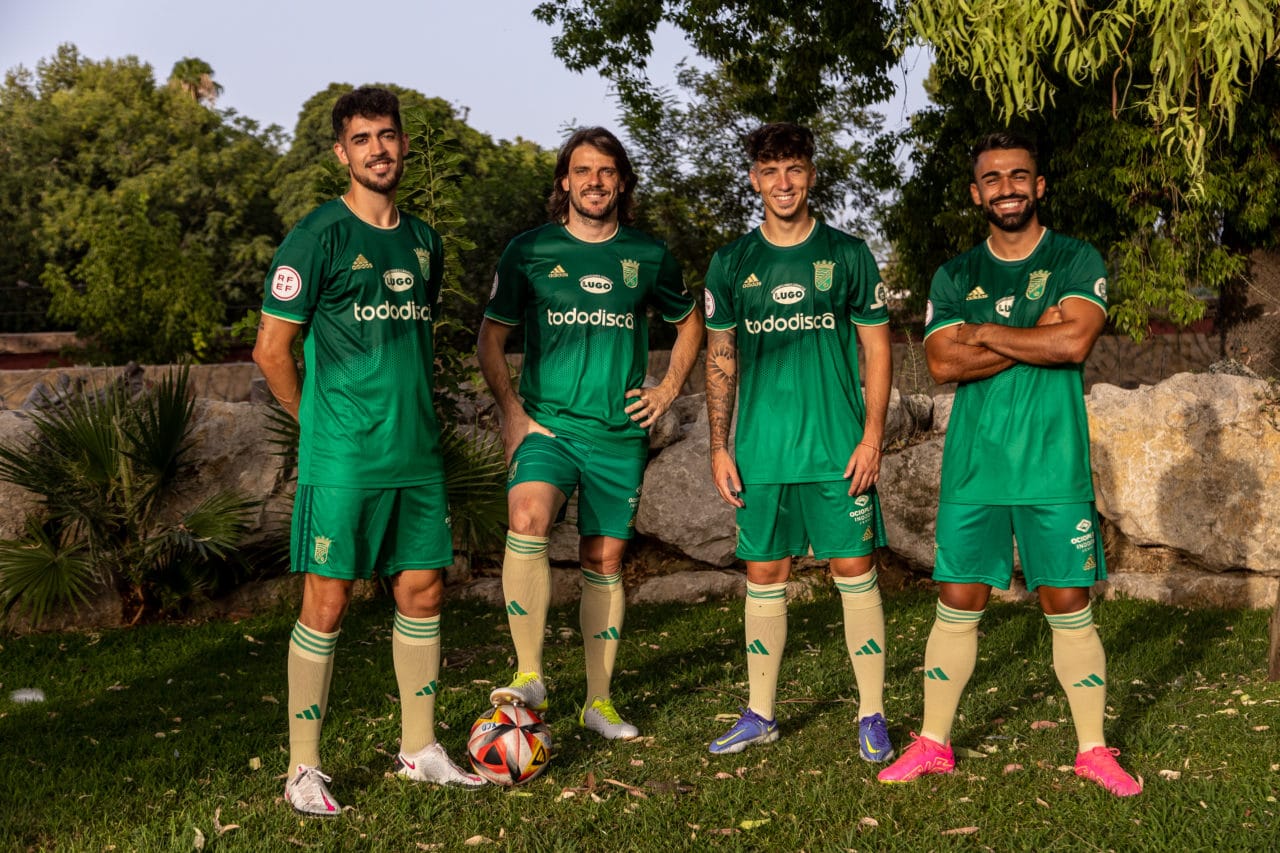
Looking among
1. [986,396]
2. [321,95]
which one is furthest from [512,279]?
[321,95]

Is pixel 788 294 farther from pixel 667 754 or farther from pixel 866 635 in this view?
pixel 667 754

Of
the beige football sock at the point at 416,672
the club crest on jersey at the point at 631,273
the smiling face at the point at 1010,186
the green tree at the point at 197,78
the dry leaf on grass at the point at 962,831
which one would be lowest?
the dry leaf on grass at the point at 962,831

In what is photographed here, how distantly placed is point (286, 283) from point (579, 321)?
1.33 m

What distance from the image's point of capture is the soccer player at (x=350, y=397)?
14.4 feet

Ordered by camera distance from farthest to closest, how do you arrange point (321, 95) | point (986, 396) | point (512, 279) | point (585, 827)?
point (321, 95) → point (512, 279) → point (986, 396) → point (585, 827)

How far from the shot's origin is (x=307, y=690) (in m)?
4.47

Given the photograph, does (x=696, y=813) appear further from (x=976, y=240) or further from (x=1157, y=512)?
(x=976, y=240)

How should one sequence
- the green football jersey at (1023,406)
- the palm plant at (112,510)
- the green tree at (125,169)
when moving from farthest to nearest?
the green tree at (125,169), the palm plant at (112,510), the green football jersey at (1023,406)

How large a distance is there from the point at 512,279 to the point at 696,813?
2.35 metres

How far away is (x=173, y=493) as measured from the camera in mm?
8922

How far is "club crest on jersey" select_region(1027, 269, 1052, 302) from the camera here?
4676 mm

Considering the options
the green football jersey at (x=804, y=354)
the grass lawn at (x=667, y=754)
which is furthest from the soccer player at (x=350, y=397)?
the green football jersey at (x=804, y=354)

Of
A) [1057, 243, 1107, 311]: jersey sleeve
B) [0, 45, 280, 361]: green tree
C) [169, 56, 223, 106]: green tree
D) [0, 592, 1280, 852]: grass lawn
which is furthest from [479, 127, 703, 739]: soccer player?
[169, 56, 223, 106]: green tree

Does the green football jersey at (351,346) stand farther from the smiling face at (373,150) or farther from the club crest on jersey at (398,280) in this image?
the smiling face at (373,150)
